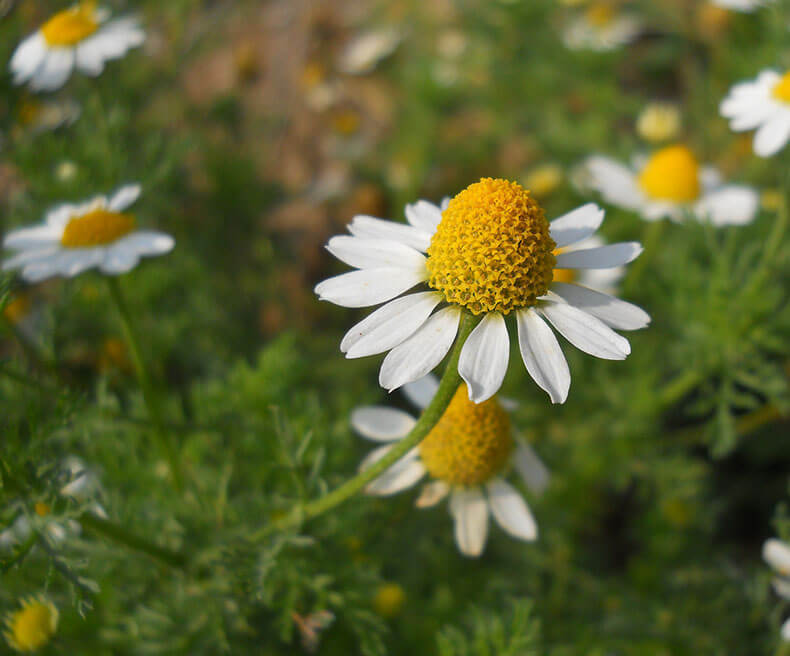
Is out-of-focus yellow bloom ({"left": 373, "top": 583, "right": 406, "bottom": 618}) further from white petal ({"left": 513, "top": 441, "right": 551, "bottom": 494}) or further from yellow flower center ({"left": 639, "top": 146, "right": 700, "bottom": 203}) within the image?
yellow flower center ({"left": 639, "top": 146, "right": 700, "bottom": 203})

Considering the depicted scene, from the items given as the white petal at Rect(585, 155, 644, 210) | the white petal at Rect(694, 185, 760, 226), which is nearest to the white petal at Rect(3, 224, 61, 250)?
the white petal at Rect(585, 155, 644, 210)

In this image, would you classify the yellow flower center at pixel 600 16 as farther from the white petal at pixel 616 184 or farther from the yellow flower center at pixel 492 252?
the yellow flower center at pixel 492 252

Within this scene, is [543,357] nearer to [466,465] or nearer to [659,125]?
[466,465]

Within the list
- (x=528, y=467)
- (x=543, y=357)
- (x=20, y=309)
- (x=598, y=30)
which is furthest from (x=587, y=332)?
(x=598, y=30)

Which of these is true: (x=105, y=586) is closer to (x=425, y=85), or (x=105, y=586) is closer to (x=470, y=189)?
(x=470, y=189)

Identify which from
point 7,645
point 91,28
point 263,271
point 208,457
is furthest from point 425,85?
point 7,645

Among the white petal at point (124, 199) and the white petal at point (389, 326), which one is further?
the white petal at point (124, 199)

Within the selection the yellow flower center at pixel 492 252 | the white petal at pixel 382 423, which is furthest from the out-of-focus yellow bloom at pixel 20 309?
the yellow flower center at pixel 492 252
